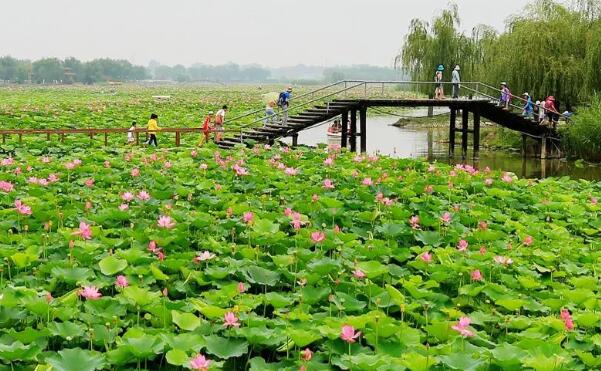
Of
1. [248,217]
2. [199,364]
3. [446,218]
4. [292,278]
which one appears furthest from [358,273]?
[446,218]

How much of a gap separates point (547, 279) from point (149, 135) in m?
10.4

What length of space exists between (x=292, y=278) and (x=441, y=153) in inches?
638

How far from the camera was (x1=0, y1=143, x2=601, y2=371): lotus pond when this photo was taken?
3064 mm

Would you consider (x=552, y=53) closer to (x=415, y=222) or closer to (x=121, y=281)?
(x=415, y=222)

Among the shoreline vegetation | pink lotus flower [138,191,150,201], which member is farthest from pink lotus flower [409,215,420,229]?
the shoreline vegetation

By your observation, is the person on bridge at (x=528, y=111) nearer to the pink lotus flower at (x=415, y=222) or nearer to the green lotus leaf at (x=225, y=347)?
the pink lotus flower at (x=415, y=222)

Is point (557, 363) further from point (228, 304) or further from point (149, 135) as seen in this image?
point (149, 135)

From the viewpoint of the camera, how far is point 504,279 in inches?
172

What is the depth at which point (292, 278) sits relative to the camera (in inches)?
161

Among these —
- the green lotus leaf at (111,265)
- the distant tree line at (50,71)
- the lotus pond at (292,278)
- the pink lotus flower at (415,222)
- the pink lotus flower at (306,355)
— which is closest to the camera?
the pink lotus flower at (306,355)

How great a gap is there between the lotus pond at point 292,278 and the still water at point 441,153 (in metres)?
5.16

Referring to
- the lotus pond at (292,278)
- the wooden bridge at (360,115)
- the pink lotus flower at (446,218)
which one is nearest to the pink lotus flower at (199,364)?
the lotus pond at (292,278)

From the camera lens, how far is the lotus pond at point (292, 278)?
3.06 metres

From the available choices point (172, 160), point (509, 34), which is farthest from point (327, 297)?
point (509, 34)
